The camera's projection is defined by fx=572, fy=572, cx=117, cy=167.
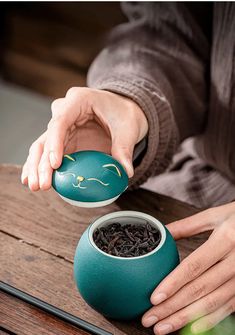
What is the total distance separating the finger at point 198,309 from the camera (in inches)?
32.9

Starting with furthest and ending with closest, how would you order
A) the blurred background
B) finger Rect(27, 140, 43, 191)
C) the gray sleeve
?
the blurred background < the gray sleeve < finger Rect(27, 140, 43, 191)

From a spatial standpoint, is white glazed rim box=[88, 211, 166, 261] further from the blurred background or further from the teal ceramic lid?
the blurred background

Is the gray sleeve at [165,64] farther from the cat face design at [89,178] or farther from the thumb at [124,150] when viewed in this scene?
the cat face design at [89,178]

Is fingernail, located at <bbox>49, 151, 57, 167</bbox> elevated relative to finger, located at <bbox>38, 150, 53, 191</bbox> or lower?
elevated

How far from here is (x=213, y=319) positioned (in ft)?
2.78

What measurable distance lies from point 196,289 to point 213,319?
0.16 ft

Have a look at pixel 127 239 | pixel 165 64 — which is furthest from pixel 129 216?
pixel 165 64

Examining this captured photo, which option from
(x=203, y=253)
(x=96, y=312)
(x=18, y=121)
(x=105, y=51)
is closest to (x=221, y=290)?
(x=203, y=253)

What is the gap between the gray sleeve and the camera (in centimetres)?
121

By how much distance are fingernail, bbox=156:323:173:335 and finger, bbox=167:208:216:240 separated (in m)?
0.18

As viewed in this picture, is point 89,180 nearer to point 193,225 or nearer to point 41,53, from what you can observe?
point 193,225

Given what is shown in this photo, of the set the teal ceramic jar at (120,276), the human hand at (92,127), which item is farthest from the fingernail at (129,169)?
the teal ceramic jar at (120,276)

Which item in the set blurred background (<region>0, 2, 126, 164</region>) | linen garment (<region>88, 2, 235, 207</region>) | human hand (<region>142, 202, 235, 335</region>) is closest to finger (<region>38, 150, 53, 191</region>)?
human hand (<region>142, 202, 235, 335</region>)

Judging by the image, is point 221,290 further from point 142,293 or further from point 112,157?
point 112,157
